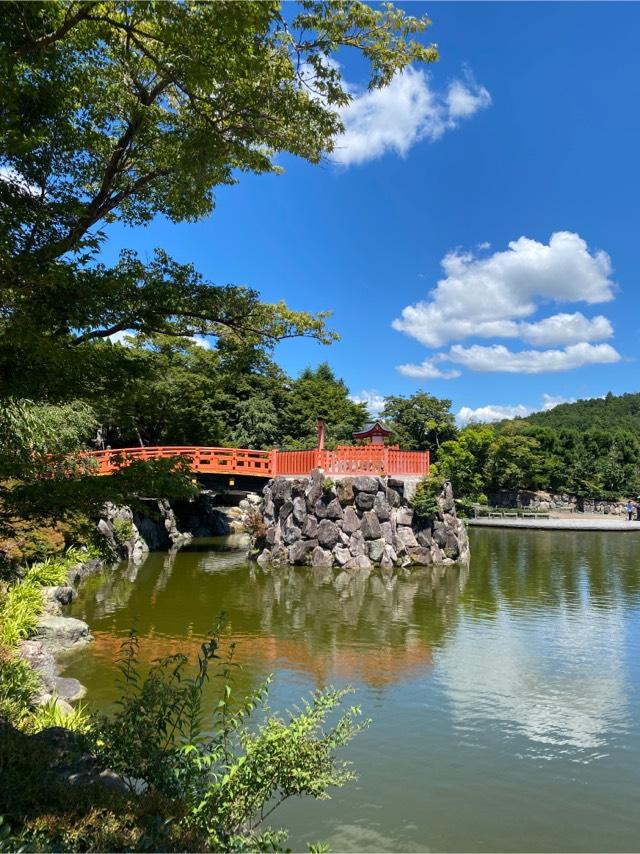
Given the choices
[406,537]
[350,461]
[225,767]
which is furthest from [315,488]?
[225,767]

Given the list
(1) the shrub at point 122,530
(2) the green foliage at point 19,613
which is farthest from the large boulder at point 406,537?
(2) the green foliage at point 19,613

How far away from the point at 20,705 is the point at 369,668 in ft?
15.6

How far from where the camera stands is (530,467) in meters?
36.6

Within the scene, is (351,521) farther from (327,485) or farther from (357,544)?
(327,485)

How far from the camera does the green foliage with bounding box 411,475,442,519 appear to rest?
664 inches

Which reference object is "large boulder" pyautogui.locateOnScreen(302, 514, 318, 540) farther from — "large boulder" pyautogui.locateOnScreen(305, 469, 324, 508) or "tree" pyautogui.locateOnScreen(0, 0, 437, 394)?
"tree" pyautogui.locateOnScreen(0, 0, 437, 394)

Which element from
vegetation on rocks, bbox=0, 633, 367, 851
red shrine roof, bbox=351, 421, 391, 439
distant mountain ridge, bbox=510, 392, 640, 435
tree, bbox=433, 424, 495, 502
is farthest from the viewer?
distant mountain ridge, bbox=510, 392, 640, 435

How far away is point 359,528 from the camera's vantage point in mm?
17031

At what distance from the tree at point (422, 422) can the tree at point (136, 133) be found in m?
29.7

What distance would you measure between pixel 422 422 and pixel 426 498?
19.7m

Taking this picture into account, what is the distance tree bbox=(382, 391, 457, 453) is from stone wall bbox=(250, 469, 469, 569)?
18276 mm

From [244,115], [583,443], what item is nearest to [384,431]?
[244,115]

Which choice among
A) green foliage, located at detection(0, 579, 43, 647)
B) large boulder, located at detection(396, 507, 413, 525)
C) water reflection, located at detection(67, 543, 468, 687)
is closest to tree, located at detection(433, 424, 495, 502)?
large boulder, located at detection(396, 507, 413, 525)

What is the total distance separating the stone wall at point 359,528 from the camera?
1686cm
